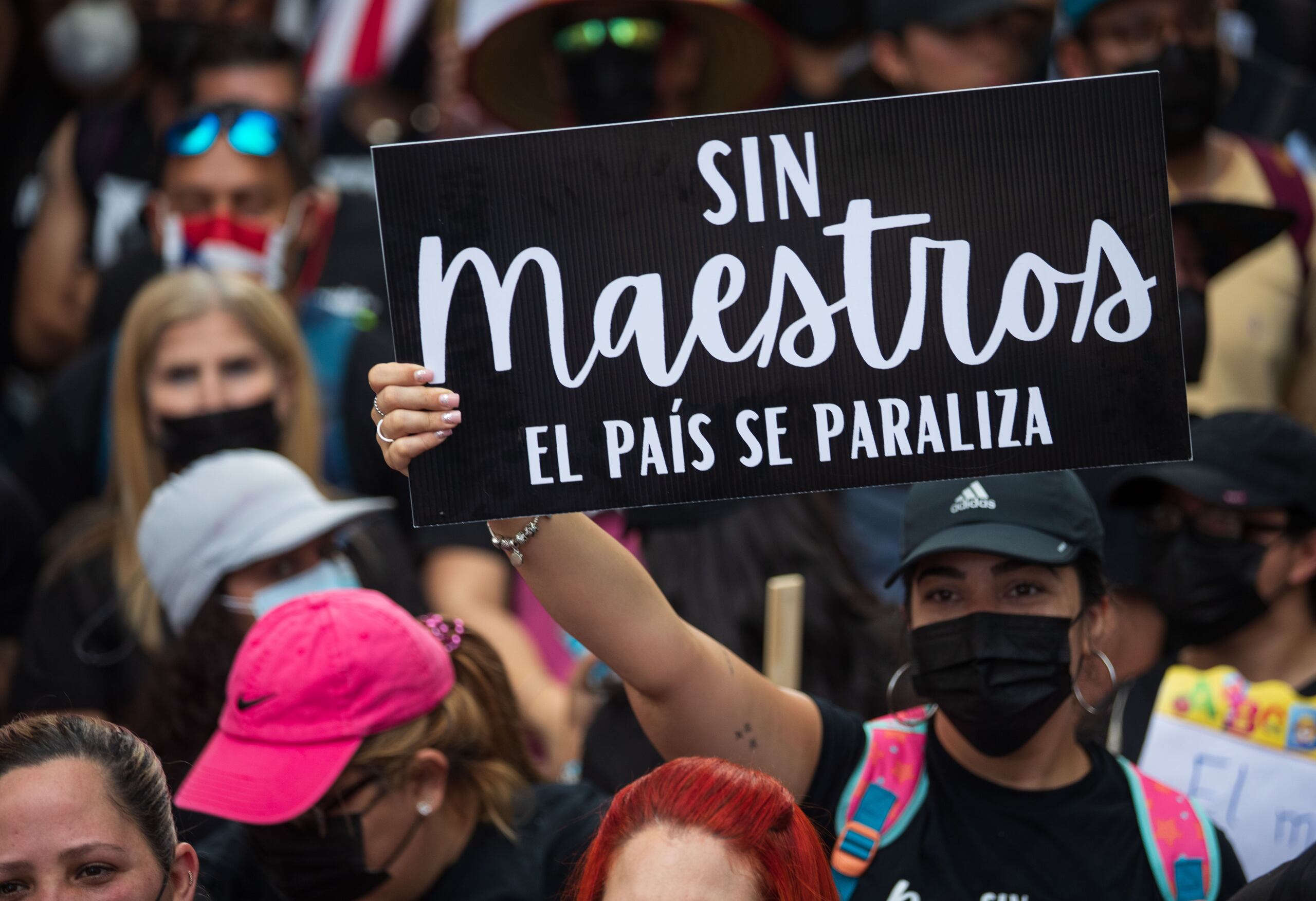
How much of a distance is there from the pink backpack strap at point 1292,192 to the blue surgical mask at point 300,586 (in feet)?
9.52

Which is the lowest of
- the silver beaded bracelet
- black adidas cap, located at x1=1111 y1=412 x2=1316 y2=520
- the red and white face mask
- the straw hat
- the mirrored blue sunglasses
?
black adidas cap, located at x1=1111 y1=412 x2=1316 y2=520

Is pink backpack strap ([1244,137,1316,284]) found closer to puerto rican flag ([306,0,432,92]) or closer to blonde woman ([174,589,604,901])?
blonde woman ([174,589,604,901])

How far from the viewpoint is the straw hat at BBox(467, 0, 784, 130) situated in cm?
574

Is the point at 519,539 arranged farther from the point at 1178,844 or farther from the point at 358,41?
the point at 358,41

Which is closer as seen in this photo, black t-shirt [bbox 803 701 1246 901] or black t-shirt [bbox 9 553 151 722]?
black t-shirt [bbox 803 701 1246 901]

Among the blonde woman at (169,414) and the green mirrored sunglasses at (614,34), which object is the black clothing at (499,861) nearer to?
the blonde woman at (169,414)

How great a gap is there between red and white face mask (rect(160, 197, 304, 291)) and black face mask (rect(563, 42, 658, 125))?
3.66 feet

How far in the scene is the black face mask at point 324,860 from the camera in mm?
2943

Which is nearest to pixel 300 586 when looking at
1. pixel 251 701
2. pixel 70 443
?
pixel 251 701

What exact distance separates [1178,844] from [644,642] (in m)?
0.96

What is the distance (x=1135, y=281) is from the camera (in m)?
2.44

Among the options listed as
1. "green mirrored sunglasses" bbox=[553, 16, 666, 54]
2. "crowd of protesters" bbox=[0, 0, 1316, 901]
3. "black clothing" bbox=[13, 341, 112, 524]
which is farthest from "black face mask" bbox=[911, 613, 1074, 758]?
"green mirrored sunglasses" bbox=[553, 16, 666, 54]

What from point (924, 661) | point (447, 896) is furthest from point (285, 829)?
point (924, 661)

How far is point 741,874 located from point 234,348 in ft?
9.49
